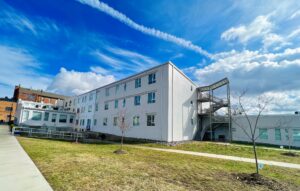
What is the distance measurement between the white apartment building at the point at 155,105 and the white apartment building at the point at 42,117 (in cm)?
1681

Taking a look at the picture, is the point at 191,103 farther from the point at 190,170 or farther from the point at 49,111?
the point at 49,111

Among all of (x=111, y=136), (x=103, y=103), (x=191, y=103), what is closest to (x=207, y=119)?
(x=191, y=103)

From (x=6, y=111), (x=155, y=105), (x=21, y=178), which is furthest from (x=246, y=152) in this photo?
(x=6, y=111)

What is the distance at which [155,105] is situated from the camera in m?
22.2

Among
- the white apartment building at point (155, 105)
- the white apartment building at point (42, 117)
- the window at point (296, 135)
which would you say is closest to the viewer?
the white apartment building at point (155, 105)

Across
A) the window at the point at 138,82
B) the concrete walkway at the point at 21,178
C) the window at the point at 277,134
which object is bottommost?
the concrete walkway at the point at 21,178

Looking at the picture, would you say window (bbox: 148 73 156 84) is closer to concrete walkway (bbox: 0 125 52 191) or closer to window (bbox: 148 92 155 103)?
window (bbox: 148 92 155 103)

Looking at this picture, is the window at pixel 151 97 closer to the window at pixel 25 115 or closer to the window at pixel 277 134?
the window at pixel 277 134

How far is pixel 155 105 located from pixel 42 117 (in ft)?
105

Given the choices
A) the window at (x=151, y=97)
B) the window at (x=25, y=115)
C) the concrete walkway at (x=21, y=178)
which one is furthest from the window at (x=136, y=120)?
the window at (x=25, y=115)

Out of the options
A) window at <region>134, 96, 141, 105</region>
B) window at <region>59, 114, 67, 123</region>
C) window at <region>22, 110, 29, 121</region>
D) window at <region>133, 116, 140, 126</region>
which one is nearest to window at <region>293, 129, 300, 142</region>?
window at <region>133, 116, 140, 126</region>

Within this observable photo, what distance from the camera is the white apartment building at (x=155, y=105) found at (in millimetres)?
21062

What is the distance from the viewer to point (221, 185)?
598cm

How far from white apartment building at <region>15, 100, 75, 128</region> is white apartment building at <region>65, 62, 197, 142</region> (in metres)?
16.8
